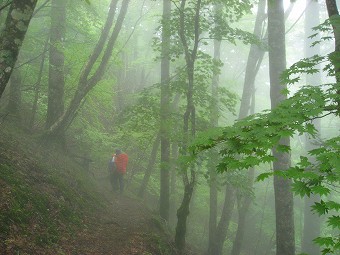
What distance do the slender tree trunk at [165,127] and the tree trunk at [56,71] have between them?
4.26m

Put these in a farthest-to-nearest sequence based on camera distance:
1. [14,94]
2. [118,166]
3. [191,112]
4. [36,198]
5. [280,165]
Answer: [118,166]
[14,94]
[280,165]
[191,112]
[36,198]

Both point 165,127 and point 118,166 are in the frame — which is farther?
point 118,166

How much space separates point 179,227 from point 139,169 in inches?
347

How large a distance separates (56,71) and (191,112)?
669 cm

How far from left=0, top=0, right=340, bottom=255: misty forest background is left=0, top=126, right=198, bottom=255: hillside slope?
1258 millimetres

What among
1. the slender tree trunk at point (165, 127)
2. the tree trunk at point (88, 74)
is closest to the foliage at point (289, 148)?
the slender tree trunk at point (165, 127)

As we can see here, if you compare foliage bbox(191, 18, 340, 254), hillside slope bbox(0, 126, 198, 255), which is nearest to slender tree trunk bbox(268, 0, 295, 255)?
hillside slope bbox(0, 126, 198, 255)

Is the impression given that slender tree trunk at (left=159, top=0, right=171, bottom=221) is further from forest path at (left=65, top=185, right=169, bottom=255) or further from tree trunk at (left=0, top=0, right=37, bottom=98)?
tree trunk at (left=0, top=0, right=37, bottom=98)

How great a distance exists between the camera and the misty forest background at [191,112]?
3.55m

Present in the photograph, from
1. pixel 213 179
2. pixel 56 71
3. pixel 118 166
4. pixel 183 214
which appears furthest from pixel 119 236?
pixel 56 71

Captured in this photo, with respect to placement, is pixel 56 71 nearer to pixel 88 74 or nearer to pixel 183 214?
pixel 88 74

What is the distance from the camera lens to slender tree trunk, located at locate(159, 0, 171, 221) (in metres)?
9.48

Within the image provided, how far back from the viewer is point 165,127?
9.45 meters

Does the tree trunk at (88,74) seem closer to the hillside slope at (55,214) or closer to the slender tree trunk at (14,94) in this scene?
the hillside slope at (55,214)
